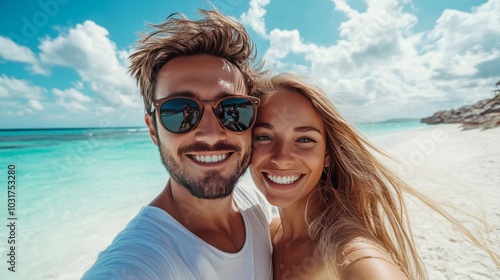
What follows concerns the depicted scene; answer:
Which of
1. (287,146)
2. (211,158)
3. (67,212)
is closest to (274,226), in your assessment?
(287,146)

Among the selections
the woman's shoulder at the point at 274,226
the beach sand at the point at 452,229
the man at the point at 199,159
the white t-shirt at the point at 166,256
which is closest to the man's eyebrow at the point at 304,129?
the man at the point at 199,159

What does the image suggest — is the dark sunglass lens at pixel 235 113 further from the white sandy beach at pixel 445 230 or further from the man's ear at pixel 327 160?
the white sandy beach at pixel 445 230

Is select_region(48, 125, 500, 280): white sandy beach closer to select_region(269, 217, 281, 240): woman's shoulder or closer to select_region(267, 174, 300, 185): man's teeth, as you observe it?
select_region(267, 174, 300, 185): man's teeth

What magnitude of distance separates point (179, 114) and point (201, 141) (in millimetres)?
263

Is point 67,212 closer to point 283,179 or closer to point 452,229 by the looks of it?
point 283,179

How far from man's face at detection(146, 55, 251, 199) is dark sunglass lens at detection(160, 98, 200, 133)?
45 millimetres

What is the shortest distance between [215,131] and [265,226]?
928 millimetres

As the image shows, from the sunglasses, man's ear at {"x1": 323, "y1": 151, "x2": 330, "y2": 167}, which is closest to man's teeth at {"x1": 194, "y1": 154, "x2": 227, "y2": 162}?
the sunglasses

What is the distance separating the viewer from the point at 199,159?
6.66 feet

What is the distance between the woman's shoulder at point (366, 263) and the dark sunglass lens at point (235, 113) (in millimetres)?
1161

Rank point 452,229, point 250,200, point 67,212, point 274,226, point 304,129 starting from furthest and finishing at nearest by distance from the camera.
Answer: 1. point 67,212
2. point 452,229
3. point 274,226
4. point 250,200
5. point 304,129

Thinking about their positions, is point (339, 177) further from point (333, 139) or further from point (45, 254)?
point (45, 254)

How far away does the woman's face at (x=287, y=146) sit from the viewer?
2.14 metres

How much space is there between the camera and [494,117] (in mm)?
20125
